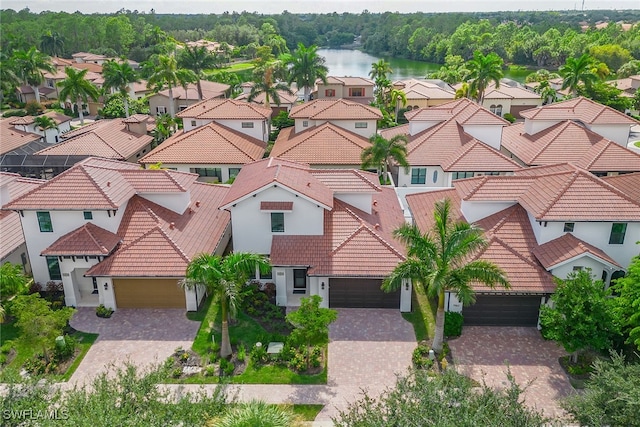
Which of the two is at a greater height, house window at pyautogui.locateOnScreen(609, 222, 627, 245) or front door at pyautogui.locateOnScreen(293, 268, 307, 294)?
house window at pyautogui.locateOnScreen(609, 222, 627, 245)

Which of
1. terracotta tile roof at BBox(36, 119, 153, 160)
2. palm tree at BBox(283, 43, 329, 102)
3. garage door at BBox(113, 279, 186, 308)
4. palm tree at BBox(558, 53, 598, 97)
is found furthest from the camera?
palm tree at BBox(283, 43, 329, 102)

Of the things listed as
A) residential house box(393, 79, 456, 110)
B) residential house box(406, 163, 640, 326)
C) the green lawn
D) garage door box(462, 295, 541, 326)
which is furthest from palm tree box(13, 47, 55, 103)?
garage door box(462, 295, 541, 326)

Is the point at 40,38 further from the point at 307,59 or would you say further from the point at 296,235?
the point at 296,235

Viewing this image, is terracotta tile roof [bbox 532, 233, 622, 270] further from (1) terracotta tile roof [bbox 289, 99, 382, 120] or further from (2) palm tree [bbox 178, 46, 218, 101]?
(2) palm tree [bbox 178, 46, 218, 101]

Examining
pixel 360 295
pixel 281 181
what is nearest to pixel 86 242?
pixel 281 181

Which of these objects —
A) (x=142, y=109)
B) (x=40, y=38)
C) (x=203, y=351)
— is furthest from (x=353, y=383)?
(x=40, y=38)

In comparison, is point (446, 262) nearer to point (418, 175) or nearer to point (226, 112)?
point (418, 175)
